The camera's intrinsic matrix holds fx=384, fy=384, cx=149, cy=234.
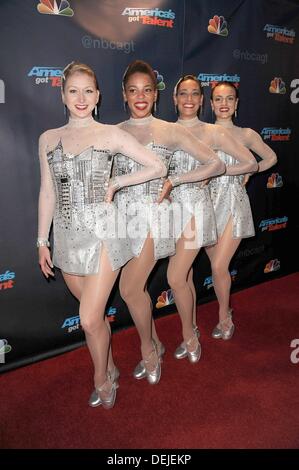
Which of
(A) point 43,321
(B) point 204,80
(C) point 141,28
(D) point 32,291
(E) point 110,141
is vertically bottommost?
(A) point 43,321

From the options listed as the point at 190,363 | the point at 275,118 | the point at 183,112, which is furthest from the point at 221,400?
the point at 275,118

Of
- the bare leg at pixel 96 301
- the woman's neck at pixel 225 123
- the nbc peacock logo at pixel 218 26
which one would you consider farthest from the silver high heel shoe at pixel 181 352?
the nbc peacock logo at pixel 218 26

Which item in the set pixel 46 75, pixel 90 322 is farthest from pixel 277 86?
pixel 90 322

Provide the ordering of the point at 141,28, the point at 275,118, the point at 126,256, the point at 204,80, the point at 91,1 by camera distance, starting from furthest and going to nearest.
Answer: the point at 275,118
the point at 204,80
the point at 141,28
the point at 91,1
the point at 126,256

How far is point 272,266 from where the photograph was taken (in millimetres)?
5102

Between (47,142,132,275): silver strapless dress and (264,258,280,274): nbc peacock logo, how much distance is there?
3177 millimetres

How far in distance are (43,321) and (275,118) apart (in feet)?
11.3

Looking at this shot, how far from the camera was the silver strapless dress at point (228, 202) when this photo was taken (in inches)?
130

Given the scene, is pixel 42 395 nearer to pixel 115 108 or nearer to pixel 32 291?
pixel 32 291

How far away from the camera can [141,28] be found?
3318 millimetres

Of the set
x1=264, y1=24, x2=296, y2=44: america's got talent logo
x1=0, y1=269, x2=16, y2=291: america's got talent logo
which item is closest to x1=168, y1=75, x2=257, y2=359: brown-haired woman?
x1=0, y1=269, x2=16, y2=291: america's got talent logo
